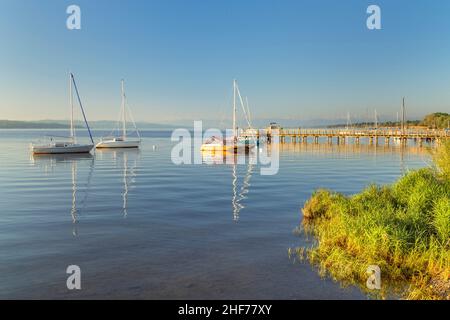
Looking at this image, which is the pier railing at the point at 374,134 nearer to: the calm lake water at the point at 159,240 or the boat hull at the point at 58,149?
the boat hull at the point at 58,149

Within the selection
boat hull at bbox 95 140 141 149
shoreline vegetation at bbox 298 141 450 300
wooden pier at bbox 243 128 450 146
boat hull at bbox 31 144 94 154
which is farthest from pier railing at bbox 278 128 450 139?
shoreline vegetation at bbox 298 141 450 300

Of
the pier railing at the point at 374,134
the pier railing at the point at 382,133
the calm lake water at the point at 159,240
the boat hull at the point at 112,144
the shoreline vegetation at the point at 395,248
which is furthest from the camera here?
the pier railing at the point at 374,134

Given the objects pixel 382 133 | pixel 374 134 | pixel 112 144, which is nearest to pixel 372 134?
pixel 374 134

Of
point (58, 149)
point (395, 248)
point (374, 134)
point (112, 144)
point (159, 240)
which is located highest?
point (374, 134)

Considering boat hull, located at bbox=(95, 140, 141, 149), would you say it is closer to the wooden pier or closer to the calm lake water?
the wooden pier

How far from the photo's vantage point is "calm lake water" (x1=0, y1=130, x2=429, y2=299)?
34.8 feet

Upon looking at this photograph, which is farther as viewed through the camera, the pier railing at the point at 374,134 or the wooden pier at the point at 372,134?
the wooden pier at the point at 372,134

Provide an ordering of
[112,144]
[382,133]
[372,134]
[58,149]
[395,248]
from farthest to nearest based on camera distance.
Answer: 1. [382,133]
2. [372,134]
3. [112,144]
4. [58,149]
5. [395,248]

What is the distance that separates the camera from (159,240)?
1520 centimetres

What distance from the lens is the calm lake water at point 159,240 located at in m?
10.6

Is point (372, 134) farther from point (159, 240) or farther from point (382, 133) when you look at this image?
point (159, 240)

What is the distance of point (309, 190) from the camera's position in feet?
91.7

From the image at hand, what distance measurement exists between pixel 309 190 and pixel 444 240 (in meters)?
16.3

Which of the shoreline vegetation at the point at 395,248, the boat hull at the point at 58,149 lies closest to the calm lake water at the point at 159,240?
the shoreline vegetation at the point at 395,248
